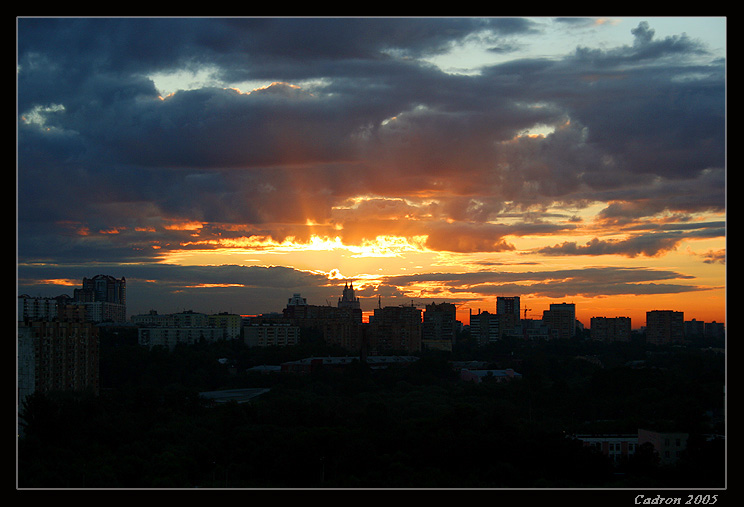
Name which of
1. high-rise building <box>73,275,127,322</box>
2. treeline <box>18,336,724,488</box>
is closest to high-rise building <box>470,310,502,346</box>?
high-rise building <box>73,275,127,322</box>

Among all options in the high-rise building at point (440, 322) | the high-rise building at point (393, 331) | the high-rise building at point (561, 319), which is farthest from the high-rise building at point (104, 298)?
the high-rise building at point (561, 319)

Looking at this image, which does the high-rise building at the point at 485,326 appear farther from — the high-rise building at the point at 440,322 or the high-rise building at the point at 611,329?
the high-rise building at the point at 611,329

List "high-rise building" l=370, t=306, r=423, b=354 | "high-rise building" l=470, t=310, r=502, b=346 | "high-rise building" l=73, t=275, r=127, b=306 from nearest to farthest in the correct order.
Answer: "high-rise building" l=370, t=306, r=423, b=354 < "high-rise building" l=73, t=275, r=127, b=306 < "high-rise building" l=470, t=310, r=502, b=346

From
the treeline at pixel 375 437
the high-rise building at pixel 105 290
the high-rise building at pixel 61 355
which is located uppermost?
the high-rise building at pixel 105 290

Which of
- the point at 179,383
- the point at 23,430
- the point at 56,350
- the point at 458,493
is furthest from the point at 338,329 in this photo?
the point at 458,493

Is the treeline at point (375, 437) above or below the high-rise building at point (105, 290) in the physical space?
below

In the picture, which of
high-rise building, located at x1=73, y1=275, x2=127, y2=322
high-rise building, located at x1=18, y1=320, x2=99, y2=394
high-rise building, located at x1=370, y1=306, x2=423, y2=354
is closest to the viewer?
high-rise building, located at x1=18, y1=320, x2=99, y2=394

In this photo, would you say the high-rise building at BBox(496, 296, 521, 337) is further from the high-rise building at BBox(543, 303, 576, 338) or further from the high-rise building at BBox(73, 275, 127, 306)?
the high-rise building at BBox(73, 275, 127, 306)
